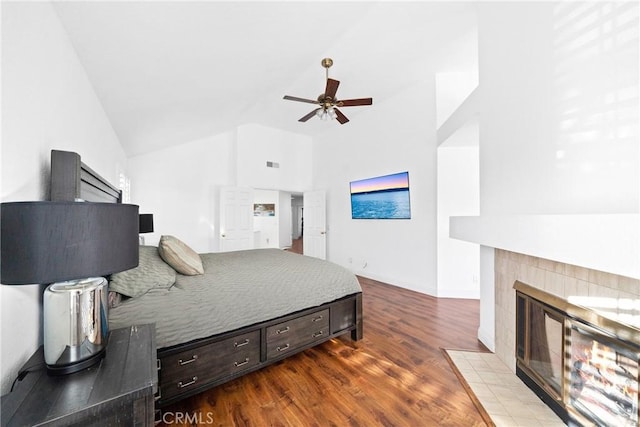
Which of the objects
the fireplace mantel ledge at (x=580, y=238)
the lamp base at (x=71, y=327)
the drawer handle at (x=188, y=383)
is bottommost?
the drawer handle at (x=188, y=383)

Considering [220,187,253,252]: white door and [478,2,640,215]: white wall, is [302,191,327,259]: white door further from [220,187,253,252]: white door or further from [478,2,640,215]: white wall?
[478,2,640,215]: white wall

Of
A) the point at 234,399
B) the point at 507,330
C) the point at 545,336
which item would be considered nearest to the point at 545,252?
the point at 545,336

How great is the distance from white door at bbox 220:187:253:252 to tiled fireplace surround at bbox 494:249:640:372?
4645mm

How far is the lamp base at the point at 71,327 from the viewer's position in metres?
0.87

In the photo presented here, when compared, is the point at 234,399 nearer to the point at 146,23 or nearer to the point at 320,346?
the point at 320,346

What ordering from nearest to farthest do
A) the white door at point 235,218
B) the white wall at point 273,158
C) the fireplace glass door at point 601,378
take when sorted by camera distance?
the fireplace glass door at point 601,378
the white door at point 235,218
the white wall at point 273,158

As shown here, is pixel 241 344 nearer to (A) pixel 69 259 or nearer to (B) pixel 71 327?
(B) pixel 71 327

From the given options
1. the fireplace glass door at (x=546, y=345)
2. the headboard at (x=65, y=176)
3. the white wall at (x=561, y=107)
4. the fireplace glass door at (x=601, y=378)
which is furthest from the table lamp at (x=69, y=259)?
the fireplace glass door at (x=546, y=345)

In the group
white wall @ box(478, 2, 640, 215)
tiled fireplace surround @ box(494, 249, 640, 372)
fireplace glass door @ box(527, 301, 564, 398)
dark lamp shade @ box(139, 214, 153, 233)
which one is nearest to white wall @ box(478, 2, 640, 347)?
white wall @ box(478, 2, 640, 215)

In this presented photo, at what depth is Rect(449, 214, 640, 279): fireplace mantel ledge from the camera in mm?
979

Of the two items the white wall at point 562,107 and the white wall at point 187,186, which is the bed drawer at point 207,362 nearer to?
the white wall at point 562,107

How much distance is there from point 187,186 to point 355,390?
4.80 metres

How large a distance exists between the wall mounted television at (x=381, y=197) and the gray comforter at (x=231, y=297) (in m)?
2.26

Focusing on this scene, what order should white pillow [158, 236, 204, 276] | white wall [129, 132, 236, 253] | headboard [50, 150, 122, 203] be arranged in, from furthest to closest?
white wall [129, 132, 236, 253] → white pillow [158, 236, 204, 276] → headboard [50, 150, 122, 203]
